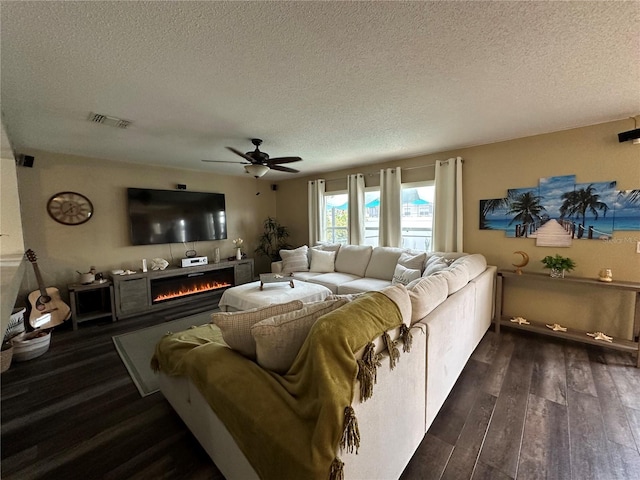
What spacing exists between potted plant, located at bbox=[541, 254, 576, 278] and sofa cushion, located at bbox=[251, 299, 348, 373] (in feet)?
9.83

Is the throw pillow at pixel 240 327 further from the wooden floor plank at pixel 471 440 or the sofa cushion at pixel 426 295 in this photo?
the wooden floor plank at pixel 471 440

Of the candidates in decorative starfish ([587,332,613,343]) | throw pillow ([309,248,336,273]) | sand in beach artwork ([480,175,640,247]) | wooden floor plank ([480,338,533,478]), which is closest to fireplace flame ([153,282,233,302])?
throw pillow ([309,248,336,273])

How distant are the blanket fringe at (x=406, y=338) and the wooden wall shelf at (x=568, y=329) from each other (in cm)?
235

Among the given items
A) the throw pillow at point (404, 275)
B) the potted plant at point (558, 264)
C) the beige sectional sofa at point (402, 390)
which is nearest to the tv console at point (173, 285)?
the beige sectional sofa at point (402, 390)

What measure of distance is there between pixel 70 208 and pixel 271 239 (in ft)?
11.2

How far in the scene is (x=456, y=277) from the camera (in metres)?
2.10

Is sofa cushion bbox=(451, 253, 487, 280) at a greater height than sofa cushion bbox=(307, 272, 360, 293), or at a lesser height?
greater

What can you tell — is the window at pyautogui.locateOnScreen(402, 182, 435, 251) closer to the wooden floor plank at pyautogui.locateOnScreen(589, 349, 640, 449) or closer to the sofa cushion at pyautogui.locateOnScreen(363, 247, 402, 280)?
the sofa cushion at pyautogui.locateOnScreen(363, 247, 402, 280)

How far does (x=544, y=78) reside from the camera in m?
1.78

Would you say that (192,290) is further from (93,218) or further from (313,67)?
(313,67)

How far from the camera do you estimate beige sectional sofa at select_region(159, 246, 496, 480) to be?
1081mm

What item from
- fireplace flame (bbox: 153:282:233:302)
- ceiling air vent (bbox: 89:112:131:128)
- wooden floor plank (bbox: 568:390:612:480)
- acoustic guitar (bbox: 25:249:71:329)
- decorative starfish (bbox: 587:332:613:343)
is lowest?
wooden floor plank (bbox: 568:390:612:480)

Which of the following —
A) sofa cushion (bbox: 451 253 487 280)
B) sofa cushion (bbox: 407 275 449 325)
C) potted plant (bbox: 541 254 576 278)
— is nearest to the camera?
sofa cushion (bbox: 407 275 449 325)

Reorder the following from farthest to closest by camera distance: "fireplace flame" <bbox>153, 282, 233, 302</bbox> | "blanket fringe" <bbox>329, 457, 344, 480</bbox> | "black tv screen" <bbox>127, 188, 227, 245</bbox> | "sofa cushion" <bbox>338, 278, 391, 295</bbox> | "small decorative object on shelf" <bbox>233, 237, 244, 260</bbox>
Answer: "small decorative object on shelf" <bbox>233, 237, 244, 260</bbox> < "fireplace flame" <bbox>153, 282, 233, 302</bbox> < "black tv screen" <bbox>127, 188, 227, 245</bbox> < "sofa cushion" <bbox>338, 278, 391, 295</bbox> < "blanket fringe" <bbox>329, 457, 344, 480</bbox>
